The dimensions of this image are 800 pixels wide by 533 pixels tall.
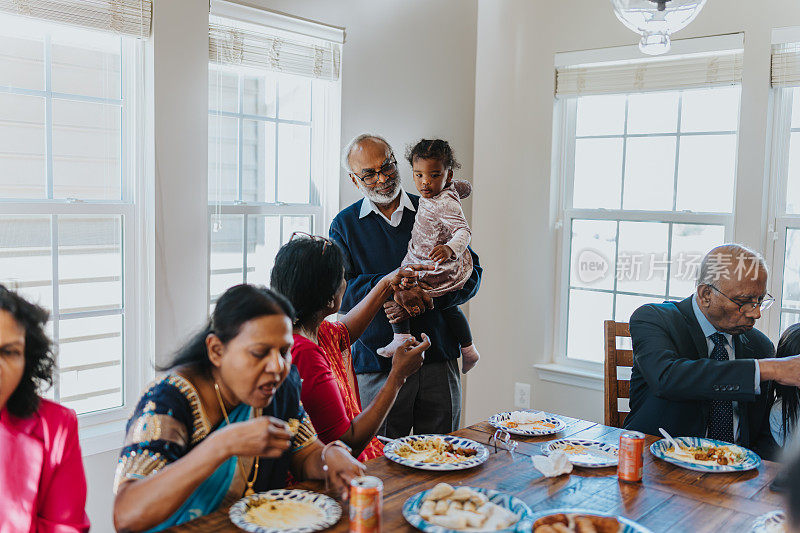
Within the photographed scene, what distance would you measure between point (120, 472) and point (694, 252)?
3130 mm

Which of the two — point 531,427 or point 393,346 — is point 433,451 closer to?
point 531,427

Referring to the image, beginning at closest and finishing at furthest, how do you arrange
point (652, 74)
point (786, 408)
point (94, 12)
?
point (786, 408) < point (94, 12) < point (652, 74)

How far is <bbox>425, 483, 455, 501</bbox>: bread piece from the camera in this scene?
160cm

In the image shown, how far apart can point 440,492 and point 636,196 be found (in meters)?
2.74

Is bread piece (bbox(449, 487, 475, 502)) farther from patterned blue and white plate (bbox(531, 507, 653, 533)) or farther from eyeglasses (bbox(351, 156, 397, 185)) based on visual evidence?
eyeglasses (bbox(351, 156, 397, 185))

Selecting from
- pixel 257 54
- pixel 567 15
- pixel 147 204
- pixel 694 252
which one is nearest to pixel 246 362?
pixel 147 204

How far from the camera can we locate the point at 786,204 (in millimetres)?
3424

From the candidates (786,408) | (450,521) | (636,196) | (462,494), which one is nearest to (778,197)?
(636,196)

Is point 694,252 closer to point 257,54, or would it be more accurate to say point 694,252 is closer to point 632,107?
point 632,107

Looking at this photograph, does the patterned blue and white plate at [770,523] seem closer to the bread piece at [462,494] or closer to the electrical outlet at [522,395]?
the bread piece at [462,494]

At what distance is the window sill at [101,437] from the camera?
8.91ft

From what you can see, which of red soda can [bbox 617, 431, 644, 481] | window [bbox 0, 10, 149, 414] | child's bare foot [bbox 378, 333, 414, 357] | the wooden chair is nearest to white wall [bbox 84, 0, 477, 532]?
window [bbox 0, 10, 149, 414]

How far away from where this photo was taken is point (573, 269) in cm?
410

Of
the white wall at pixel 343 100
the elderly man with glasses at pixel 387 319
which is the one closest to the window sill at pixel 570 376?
the white wall at pixel 343 100
